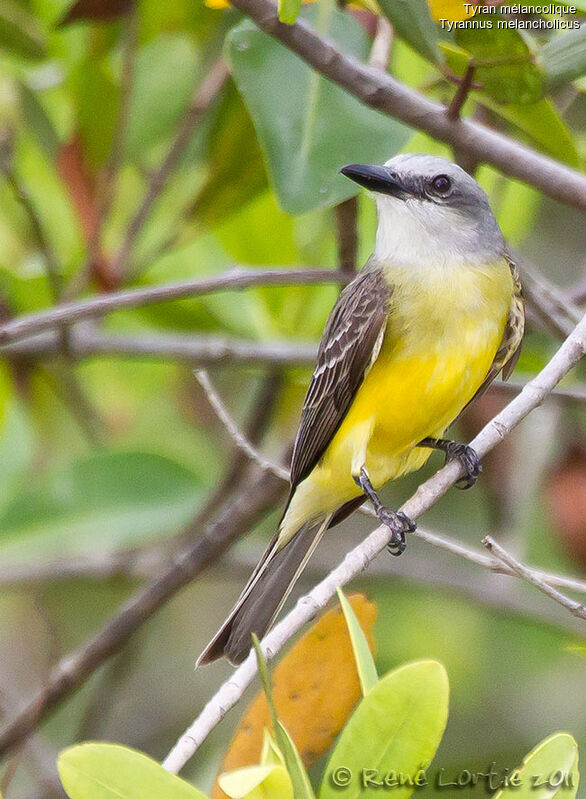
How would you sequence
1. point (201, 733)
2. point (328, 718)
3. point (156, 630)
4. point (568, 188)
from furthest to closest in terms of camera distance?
point (156, 630)
point (568, 188)
point (328, 718)
point (201, 733)

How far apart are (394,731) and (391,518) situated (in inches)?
50.4

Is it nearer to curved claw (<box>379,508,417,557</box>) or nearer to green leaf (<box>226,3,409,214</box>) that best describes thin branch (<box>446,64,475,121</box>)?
green leaf (<box>226,3,409,214</box>)

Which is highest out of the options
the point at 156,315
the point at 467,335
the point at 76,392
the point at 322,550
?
the point at 467,335

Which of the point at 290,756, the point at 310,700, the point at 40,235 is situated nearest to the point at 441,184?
the point at 40,235

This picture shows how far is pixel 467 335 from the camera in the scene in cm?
340

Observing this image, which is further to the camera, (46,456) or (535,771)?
(46,456)

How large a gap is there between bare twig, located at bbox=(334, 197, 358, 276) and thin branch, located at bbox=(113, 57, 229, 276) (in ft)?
2.09

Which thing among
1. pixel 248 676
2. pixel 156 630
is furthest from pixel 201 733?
pixel 156 630

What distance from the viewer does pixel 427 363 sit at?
3.39m

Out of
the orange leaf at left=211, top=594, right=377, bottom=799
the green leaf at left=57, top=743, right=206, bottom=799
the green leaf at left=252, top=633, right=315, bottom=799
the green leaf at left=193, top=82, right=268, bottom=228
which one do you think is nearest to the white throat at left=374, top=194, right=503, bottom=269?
the green leaf at left=193, top=82, right=268, bottom=228

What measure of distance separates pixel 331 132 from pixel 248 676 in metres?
1.74

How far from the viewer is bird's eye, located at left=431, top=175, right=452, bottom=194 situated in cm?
357

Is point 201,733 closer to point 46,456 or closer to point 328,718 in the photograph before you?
point 328,718

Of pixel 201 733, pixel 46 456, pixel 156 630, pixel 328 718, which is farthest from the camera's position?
pixel 156 630
